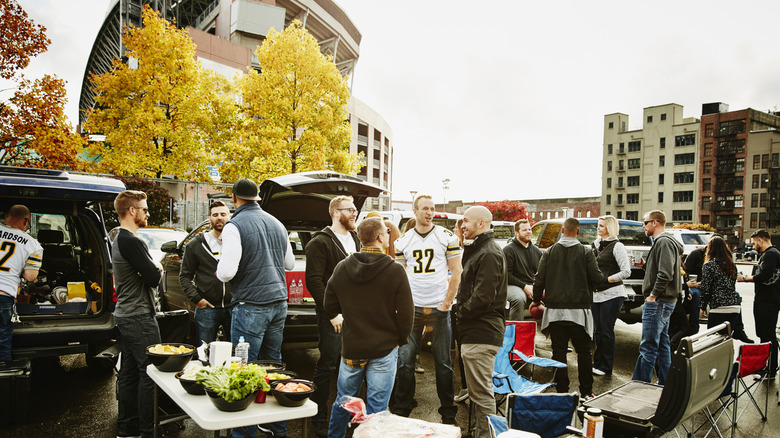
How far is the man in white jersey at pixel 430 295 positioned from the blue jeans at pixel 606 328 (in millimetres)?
2682

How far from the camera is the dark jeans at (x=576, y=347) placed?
16.8 feet

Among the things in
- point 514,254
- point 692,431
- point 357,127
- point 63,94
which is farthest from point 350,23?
point 692,431

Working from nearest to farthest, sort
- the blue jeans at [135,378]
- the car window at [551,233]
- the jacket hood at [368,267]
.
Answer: the jacket hood at [368,267], the blue jeans at [135,378], the car window at [551,233]

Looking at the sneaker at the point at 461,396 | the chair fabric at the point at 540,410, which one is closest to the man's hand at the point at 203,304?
the sneaker at the point at 461,396

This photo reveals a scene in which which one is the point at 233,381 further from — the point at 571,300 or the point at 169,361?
the point at 571,300

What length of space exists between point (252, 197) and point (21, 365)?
90.5 inches

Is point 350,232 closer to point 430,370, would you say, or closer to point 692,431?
point 430,370

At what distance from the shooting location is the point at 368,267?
3.28m

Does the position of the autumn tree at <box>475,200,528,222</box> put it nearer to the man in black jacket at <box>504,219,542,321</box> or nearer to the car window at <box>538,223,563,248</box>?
the car window at <box>538,223,563,248</box>

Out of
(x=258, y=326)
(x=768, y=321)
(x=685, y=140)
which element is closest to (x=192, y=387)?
(x=258, y=326)

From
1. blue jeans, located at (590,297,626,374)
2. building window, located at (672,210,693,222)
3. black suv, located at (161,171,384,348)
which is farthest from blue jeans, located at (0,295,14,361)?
building window, located at (672,210,693,222)

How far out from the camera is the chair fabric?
307 cm

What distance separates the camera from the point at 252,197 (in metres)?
4.15

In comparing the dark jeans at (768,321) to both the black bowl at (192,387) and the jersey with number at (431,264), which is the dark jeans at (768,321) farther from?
the black bowl at (192,387)
